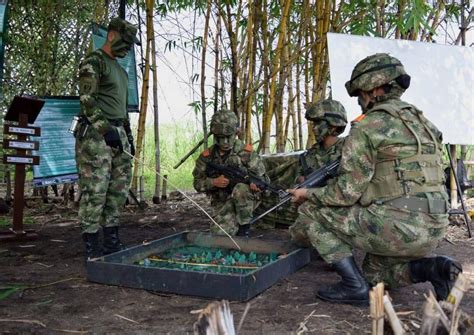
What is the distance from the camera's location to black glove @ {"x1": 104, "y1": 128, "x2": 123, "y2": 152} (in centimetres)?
392

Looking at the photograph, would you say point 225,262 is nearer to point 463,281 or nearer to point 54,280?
point 54,280

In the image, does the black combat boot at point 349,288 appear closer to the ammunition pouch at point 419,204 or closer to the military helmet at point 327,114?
the ammunition pouch at point 419,204

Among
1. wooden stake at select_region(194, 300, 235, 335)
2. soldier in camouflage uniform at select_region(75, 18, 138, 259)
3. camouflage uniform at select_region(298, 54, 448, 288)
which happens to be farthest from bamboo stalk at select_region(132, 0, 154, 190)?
wooden stake at select_region(194, 300, 235, 335)

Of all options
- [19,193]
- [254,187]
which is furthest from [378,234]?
[19,193]

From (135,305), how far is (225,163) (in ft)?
7.21

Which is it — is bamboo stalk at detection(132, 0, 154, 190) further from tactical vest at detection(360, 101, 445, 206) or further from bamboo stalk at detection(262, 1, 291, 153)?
tactical vest at detection(360, 101, 445, 206)

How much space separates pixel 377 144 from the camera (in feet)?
9.52

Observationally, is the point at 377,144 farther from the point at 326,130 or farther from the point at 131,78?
the point at 131,78

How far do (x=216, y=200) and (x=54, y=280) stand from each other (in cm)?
192

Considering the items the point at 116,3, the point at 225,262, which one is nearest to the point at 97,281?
the point at 225,262

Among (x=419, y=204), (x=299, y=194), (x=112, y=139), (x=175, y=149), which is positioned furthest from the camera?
(x=175, y=149)

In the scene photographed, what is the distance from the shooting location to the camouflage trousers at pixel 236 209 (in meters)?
4.91

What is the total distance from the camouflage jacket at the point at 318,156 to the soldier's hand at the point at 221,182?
2.34 feet

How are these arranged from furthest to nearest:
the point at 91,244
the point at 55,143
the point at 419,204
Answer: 1. the point at 55,143
2. the point at 91,244
3. the point at 419,204
